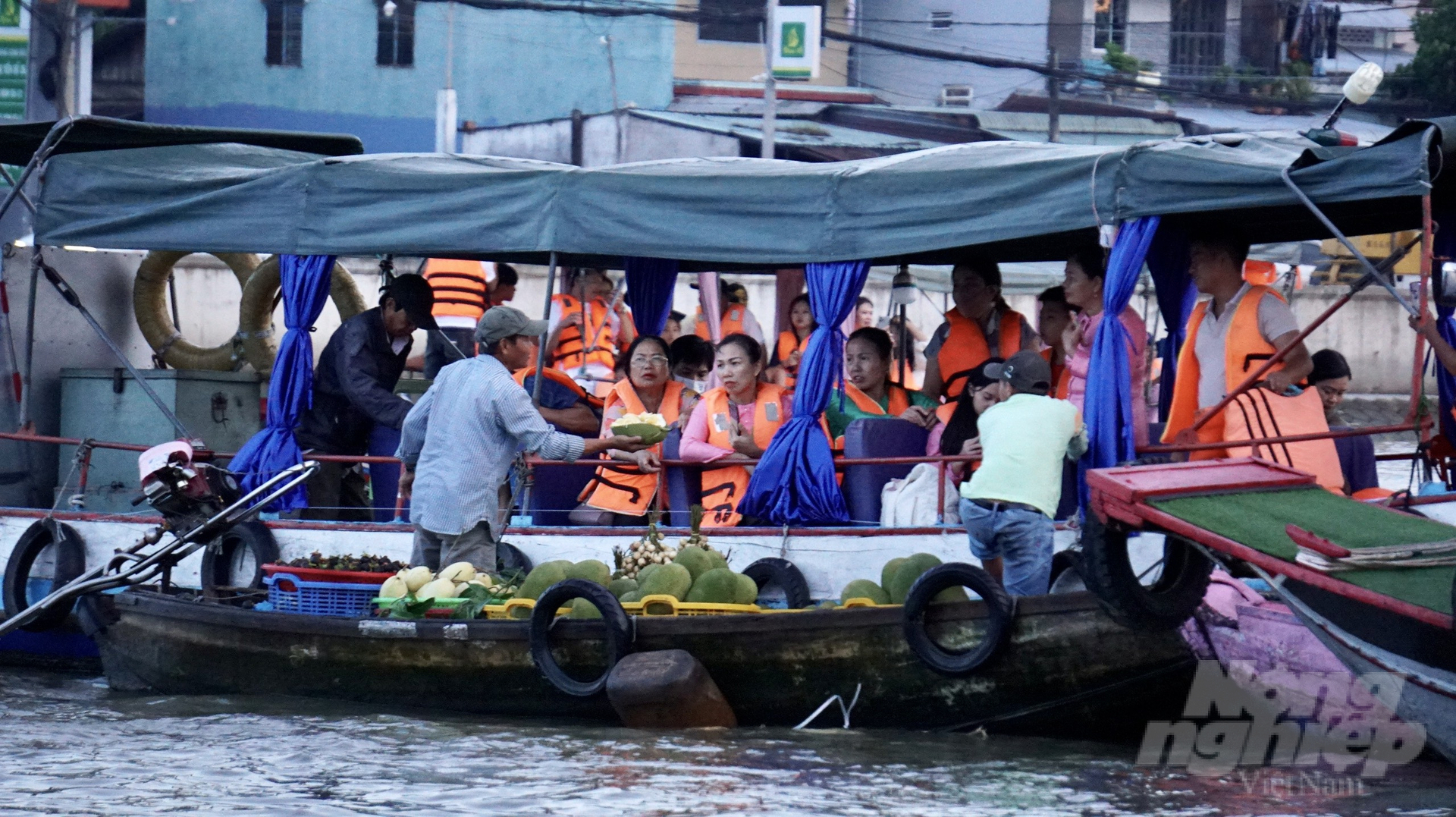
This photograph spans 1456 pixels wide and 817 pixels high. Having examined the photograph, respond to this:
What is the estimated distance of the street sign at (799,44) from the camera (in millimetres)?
26797

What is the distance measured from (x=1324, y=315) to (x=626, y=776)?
11.0 feet

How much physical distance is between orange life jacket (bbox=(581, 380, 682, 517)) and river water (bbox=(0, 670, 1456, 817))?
151cm

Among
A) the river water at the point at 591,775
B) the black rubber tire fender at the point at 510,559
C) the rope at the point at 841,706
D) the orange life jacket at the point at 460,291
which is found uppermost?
the orange life jacket at the point at 460,291

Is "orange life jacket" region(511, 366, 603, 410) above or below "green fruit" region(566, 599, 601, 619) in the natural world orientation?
above

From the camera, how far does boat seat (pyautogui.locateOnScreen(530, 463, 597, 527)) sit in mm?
8805

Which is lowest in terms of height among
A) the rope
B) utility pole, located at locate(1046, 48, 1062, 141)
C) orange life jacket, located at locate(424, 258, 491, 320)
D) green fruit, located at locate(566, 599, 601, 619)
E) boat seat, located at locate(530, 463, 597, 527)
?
the rope

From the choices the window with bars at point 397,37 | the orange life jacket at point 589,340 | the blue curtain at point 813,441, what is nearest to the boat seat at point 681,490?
the blue curtain at point 813,441

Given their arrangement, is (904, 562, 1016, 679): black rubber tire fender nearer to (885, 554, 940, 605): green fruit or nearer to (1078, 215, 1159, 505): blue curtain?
(885, 554, 940, 605): green fruit

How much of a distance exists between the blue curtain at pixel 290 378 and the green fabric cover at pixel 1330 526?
4.66 meters

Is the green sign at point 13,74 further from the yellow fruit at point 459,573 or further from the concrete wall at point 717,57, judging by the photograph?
the yellow fruit at point 459,573

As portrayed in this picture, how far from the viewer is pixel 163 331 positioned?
10188mm

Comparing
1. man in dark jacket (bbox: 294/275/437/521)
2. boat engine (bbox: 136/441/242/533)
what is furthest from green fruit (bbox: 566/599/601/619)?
boat engine (bbox: 136/441/242/533)

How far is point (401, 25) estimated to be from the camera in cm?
2900

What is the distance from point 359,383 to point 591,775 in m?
3.26
